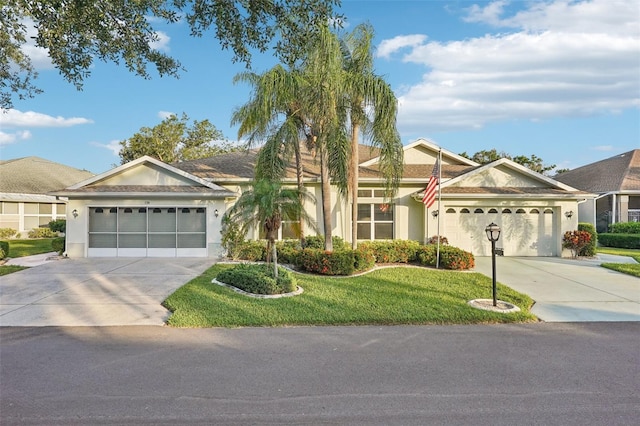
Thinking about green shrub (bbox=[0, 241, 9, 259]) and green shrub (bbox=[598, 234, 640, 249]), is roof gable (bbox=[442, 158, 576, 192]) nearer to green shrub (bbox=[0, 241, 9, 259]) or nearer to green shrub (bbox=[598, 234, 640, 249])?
green shrub (bbox=[598, 234, 640, 249])

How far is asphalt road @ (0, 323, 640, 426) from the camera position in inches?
143

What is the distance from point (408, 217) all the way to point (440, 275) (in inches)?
227

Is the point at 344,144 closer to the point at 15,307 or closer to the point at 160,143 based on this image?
the point at 15,307

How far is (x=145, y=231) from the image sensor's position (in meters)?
15.1

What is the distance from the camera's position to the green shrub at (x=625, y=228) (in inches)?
813

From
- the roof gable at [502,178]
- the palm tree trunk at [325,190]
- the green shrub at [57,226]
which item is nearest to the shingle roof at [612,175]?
the roof gable at [502,178]

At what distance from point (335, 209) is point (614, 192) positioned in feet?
62.3

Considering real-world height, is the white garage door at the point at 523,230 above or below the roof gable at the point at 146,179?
below

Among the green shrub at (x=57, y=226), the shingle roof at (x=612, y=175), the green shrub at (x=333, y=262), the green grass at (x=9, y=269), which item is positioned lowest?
the green grass at (x=9, y=269)

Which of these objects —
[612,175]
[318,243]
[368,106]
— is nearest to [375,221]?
[318,243]

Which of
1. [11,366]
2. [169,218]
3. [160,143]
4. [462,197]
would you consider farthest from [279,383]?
[160,143]

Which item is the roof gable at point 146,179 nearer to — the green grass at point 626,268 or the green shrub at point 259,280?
the green shrub at point 259,280

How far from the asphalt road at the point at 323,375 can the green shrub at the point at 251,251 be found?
7.54 m

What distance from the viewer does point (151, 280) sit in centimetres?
1045
